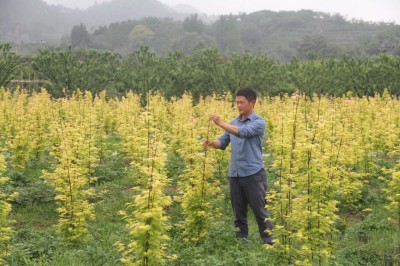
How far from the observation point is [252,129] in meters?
5.89

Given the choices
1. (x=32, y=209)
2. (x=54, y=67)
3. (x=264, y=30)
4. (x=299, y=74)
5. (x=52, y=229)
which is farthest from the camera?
(x=264, y=30)

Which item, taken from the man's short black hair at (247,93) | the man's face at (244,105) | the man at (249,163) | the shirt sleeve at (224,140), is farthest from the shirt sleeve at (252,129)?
the shirt sleeve at (224,140)

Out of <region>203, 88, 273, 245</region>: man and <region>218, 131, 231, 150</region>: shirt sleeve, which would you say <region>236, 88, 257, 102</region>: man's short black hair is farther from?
<region>218, 131, 231, 150</region>: shirt sleeve

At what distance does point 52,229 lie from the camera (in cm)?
707

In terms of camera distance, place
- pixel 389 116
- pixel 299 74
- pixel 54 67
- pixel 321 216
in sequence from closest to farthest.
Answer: pixel 321 216, pixel 389 116, pixel 54 67, pixel 299 74

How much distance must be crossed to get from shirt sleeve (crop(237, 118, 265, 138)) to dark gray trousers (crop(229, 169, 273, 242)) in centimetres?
58

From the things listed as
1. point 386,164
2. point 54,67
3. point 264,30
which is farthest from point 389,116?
point 264,30

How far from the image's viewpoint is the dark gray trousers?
6027 millimetres

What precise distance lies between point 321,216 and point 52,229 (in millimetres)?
4323

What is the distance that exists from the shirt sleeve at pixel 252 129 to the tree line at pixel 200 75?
25.4 metres

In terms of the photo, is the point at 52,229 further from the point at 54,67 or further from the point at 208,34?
the point at 208,34

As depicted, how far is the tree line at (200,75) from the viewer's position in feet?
104

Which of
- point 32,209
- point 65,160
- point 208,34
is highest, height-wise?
point 208,34

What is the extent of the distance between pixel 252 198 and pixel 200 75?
3000 centimetres
